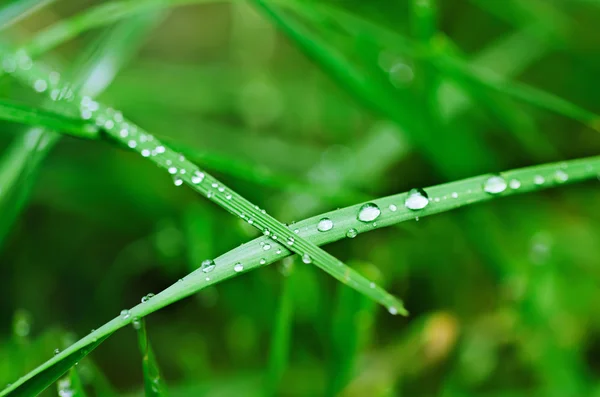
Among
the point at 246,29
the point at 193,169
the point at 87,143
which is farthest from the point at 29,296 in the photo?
the point at 246,29

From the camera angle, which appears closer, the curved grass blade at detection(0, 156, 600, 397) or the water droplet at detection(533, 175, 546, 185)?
the curved grass blade at detection(0, 156, 600, 397)

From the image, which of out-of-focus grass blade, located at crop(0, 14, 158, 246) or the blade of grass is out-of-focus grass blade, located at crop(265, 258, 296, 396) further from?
out-of-focus grass blade, located at crop(0, 14, 158, 246)

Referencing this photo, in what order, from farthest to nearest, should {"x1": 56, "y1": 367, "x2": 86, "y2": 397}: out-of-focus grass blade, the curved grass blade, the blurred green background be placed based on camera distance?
1. the blurred green background
2. {"x1": 56, "y1": 367, "x2": 86, "y2": 397}: out-of-focus grass blade
3. the curved grass blade

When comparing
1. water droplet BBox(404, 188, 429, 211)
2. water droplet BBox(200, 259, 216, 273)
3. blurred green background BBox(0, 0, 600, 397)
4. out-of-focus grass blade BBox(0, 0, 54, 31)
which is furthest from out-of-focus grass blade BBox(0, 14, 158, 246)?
water droplet BBox(404, 188, 429, 211)

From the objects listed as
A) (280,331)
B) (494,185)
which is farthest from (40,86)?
(494,185)

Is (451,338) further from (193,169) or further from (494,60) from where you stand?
(494,60)

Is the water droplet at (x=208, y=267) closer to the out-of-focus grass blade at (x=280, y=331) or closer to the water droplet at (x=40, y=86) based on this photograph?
the out-of-focus grass blade at (x=280, y=331)

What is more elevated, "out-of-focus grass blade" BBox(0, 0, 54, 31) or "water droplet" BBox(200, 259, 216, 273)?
"out-of-focus grass blade" BBox(0, 0, 54, 31)
